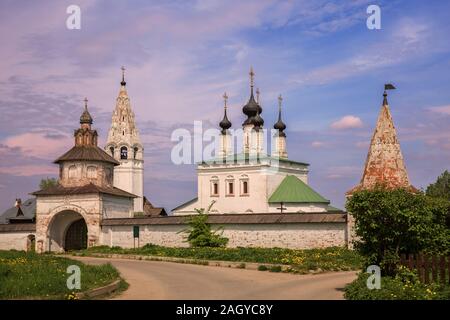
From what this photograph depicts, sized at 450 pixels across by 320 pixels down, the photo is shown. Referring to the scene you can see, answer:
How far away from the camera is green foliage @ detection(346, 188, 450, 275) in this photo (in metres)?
16.3

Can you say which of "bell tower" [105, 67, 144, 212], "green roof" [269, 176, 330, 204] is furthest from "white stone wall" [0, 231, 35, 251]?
"bell tower" [105, 67, 144, 212]

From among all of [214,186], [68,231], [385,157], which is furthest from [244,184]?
[385,157]

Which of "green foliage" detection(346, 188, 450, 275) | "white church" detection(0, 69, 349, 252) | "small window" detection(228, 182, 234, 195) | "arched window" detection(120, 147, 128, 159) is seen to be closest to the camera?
"green foliage" detection(346, 188, 450, 275)

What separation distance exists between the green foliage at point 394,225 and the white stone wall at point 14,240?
33.1 meters

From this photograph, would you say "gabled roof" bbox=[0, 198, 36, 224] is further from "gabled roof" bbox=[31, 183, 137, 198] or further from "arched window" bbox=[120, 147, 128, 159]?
"arched window" bbox=[120, 147, 128, 159]

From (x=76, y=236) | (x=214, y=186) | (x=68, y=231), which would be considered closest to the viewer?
(x=76, y=236)

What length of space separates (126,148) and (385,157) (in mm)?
49025

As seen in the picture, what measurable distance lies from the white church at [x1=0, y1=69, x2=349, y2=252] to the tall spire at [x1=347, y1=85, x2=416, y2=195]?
5.73 meters

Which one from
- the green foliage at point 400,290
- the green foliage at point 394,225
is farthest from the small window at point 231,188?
the green foliage at point 400,290

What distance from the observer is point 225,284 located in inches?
712

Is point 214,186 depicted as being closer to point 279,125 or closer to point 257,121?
point 257,121

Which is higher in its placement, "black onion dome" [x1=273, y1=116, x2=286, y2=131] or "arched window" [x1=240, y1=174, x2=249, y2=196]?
"black onion dome" [x1=273, y1=116, x2=286, y2=131]
